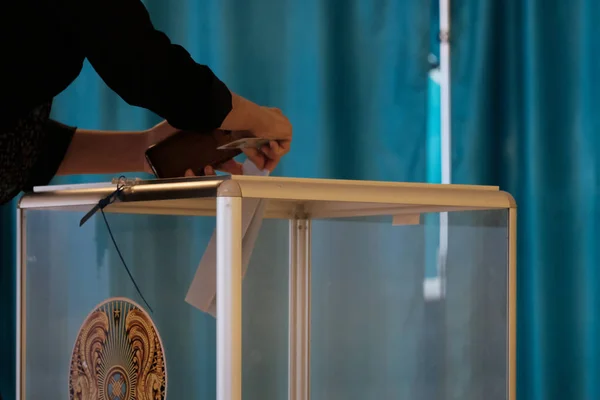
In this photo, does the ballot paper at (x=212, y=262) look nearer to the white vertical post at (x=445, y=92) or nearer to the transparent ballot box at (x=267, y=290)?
the transparent ballot box at (x=267, y=290)

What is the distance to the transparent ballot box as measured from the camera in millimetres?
950

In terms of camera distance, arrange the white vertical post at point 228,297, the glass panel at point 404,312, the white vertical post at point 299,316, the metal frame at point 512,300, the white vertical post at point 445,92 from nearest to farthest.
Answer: the white vertical post at point 228,297, the metal frame at point 512,300, the glass panel at point 404,312, the white vertical post at point 299,316, the white vertical post at point 445,92

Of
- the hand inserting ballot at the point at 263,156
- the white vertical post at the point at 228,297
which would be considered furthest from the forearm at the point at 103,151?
the white vertical post at the point at 228,297

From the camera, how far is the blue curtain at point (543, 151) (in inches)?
72.1

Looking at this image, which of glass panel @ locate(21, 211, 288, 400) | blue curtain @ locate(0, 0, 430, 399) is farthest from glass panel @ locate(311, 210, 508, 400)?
blue curtain @ locate(0, 0, 430, 399)

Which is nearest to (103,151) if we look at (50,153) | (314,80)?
(50,153)

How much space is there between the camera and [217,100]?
2.98ft

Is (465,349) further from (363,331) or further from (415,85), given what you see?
(415,85)

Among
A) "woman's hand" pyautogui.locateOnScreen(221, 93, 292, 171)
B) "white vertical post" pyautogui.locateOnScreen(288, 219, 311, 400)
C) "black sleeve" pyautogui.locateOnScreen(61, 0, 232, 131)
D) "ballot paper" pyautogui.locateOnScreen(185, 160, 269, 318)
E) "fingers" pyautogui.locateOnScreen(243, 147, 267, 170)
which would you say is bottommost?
"white vertical post" pyautogui.locateOnScreen(288, 219, 311, 400)

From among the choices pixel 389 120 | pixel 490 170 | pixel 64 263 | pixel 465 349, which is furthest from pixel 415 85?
pixel 64 263

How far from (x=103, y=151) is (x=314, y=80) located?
2.52 ft

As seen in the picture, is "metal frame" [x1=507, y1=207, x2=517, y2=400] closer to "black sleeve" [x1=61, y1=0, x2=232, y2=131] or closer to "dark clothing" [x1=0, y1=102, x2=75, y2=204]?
"black sleeve" [x1=61, y1=0, x2=232, y2=131]

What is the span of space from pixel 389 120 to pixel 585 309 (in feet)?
2.12

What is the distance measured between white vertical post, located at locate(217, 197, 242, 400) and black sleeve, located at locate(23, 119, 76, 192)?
418mm
